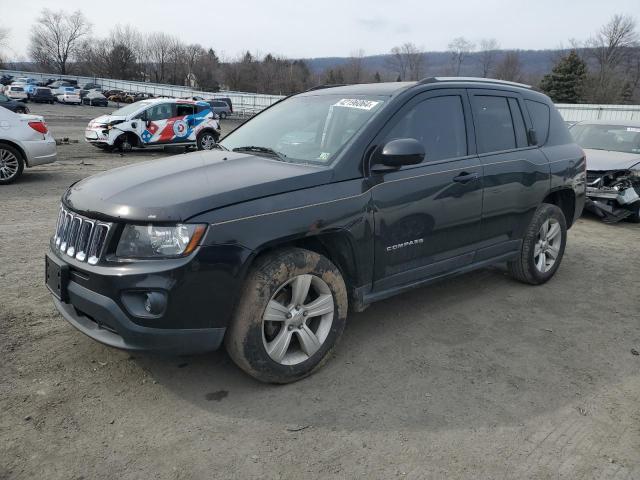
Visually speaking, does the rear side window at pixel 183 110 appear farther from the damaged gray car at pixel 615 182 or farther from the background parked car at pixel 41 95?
the background parked car at pixel 41 95

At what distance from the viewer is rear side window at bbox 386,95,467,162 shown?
3.71m

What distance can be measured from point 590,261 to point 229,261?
196 inches

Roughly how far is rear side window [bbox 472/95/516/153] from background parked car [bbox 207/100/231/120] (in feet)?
110

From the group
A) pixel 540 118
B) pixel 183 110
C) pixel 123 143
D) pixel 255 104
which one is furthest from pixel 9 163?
pixel 255 104

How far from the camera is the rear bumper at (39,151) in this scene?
9.71m

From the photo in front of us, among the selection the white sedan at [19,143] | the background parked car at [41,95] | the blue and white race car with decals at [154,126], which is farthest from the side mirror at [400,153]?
the background parked car at [41,95]

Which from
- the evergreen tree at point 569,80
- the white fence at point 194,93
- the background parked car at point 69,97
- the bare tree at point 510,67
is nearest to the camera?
the white fence at point 194,93

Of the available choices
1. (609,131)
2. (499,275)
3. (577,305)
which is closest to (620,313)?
(577,305)

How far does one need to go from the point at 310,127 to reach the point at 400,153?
844mm

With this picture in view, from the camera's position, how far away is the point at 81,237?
295 cm

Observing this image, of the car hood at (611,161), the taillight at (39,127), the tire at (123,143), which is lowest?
the tire at (123,143)

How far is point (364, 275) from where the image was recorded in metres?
3.43

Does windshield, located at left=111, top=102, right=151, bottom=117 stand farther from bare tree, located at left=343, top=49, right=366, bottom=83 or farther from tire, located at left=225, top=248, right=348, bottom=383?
bare tree, located at left=343, top=49, right=366, bottom=83

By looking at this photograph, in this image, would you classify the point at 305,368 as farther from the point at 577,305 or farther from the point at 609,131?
the point at 609,131
